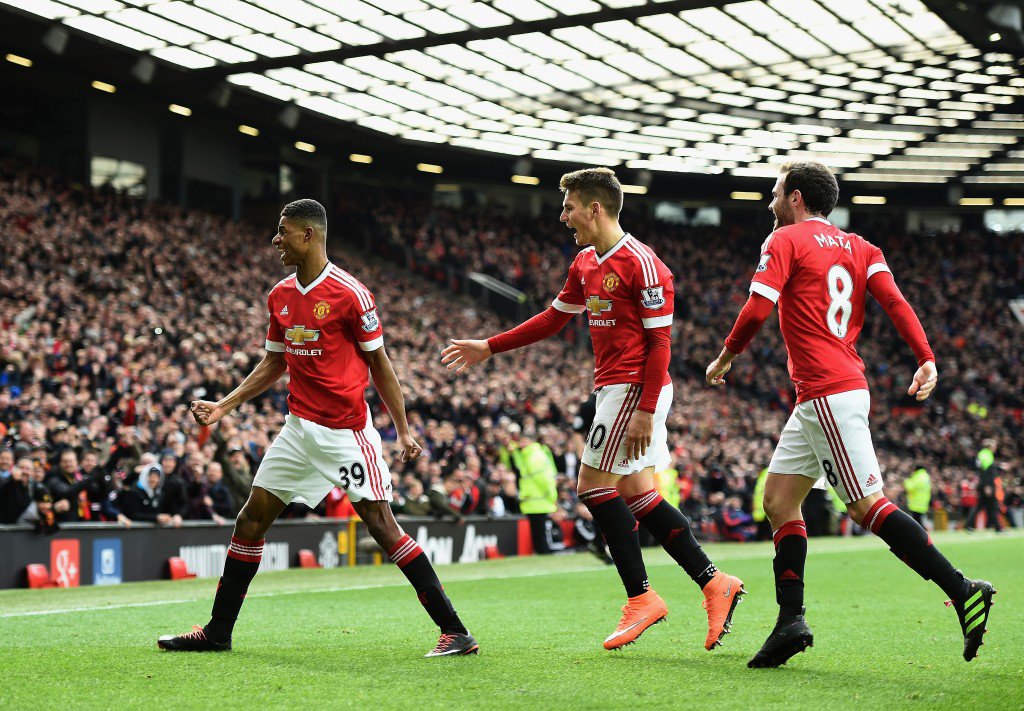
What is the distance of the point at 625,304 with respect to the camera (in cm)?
577

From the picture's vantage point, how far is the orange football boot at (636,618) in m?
5.64

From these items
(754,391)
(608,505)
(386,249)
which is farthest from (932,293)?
(608,505)

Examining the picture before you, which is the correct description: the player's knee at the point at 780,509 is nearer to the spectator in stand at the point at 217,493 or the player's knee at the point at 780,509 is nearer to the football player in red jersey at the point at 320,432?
the football player in red jersey at the point at 320,432

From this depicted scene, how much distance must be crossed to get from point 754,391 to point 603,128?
33.2 feet

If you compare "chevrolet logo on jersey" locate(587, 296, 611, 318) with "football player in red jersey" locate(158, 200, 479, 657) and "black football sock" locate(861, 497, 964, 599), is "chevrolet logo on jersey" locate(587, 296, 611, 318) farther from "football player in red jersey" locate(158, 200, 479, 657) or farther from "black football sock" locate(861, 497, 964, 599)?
"black football sock" locate(861, 497, 964, 599)

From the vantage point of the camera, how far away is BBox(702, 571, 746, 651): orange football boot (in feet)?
18.3

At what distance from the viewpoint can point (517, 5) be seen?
2430 cm

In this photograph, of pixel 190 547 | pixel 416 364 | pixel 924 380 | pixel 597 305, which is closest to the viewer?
pixel 924 380

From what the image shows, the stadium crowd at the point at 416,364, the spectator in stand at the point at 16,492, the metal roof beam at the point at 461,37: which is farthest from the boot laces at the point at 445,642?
the metal roof beam at the point at 461,37

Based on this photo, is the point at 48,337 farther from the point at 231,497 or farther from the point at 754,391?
the point at 754,391

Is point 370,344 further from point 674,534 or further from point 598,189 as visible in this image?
point 674,534

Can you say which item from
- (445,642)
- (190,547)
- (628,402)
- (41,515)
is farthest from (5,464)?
(628,402)

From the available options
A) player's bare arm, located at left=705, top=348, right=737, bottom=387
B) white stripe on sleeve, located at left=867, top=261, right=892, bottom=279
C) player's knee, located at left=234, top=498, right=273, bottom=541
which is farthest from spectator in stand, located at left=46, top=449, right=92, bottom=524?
white stripe on sleeve, located at left=867, top=261, right=892, bottom=279

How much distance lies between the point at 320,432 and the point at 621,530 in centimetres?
151
